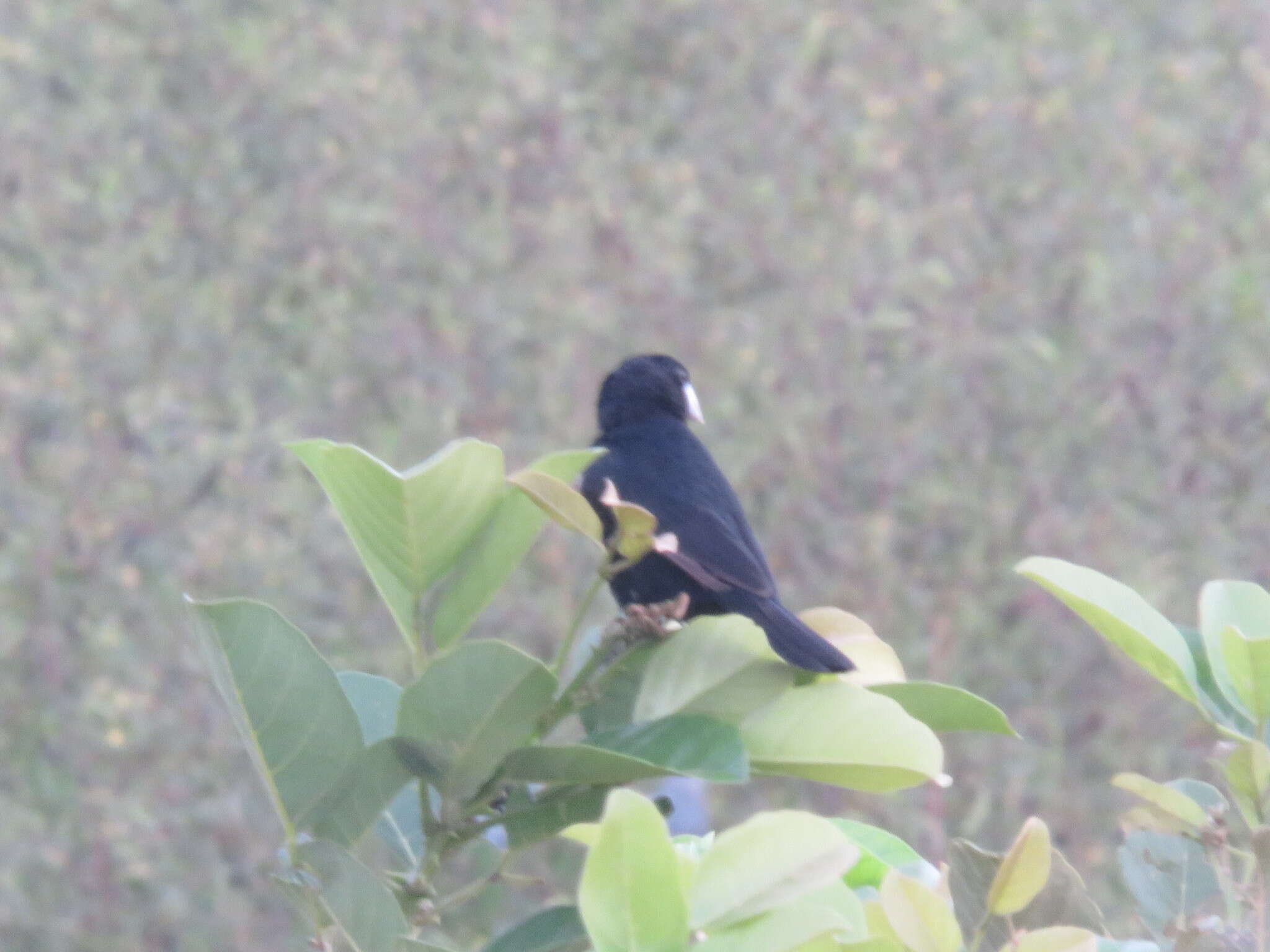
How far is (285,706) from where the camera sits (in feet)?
3.06

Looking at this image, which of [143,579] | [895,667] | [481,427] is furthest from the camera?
[481,427]

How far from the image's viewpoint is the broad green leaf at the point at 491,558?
103 cm

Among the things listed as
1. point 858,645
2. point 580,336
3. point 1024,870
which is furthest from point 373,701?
point 580,336

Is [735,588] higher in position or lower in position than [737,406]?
higher

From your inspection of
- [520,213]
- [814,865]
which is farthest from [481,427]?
[814,865]

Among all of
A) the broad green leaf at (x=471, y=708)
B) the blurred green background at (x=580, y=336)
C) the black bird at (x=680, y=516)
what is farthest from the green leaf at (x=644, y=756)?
the blurred green background at (x=580, y=336)

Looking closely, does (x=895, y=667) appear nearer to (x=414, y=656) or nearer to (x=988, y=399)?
(x=414, y=656)

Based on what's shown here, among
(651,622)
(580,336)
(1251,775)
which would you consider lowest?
(580,336)

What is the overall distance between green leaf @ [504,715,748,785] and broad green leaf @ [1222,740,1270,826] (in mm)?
352

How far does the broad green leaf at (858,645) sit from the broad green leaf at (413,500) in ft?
0.95

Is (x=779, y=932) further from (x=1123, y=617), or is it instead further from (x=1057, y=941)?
(x=1123, y=617)

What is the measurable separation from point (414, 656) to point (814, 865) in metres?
0.34

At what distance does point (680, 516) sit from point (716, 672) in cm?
74

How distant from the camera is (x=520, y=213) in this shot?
4758 mm
